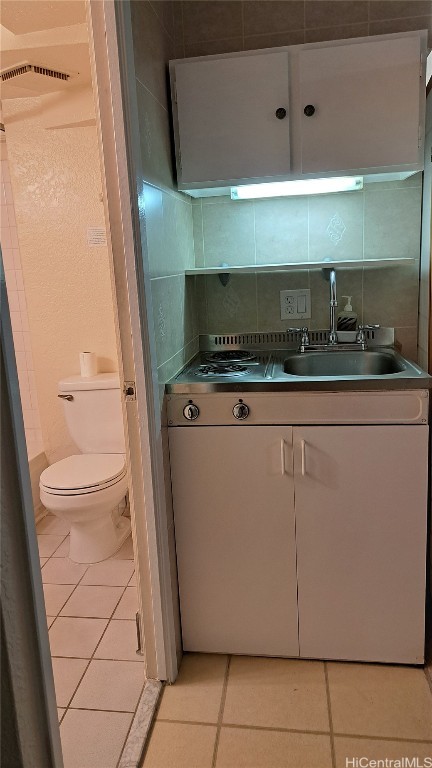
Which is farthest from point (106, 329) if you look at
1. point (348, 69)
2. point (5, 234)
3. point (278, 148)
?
point (348, 69)

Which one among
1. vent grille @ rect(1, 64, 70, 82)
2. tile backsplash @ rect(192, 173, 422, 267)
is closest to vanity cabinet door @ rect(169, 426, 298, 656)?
tile backsplash @ rect(192, 173, 422, 267)

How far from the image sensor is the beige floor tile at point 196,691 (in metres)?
1.71

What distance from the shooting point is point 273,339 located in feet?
7.74

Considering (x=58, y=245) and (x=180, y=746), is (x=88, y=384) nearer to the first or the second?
(x=58, y=245)

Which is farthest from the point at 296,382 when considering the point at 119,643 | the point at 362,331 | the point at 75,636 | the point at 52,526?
the point at 52,526

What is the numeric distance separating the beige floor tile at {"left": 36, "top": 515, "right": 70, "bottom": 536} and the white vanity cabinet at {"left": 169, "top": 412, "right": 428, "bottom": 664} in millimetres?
1200

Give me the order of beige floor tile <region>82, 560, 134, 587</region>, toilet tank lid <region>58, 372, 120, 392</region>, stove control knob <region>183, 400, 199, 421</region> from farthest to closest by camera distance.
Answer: toilet tank lid <region>58, 372, 120, 392</region> < beige floor tile <region>82, 560, 134, 587</region> < stove control knob <region>183, 400, 199, 421</region>

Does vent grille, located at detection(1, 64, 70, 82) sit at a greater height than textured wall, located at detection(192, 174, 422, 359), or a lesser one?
greater

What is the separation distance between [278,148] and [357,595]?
1.56 metres

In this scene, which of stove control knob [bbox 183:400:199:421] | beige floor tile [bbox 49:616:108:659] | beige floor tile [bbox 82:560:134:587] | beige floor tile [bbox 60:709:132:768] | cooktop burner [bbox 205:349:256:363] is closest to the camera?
beige floor tile [bbox 60:709:132:768]

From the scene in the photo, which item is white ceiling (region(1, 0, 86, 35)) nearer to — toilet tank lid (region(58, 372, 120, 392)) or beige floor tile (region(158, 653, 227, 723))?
toilet tank lid (region(58, 372, 120, 392))

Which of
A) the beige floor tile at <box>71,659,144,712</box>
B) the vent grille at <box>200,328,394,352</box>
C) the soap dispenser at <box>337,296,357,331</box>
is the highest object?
the soap dispenser at <box>337,296,357,331</box>

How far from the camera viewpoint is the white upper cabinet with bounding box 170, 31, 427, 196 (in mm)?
1835

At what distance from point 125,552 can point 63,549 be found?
1.04ft
